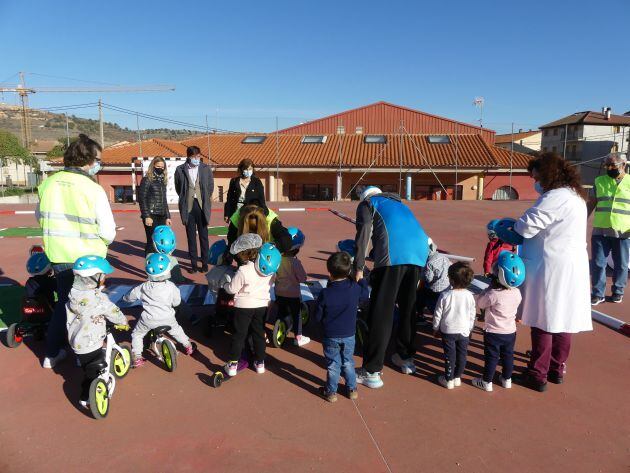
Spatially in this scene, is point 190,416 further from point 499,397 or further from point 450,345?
point 499,397

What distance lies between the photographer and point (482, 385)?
358 cm

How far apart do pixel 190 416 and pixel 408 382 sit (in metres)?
1.72

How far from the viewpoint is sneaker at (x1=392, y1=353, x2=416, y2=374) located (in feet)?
12.6

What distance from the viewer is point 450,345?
3.57m

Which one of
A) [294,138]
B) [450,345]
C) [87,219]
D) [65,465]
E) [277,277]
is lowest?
[65,465]

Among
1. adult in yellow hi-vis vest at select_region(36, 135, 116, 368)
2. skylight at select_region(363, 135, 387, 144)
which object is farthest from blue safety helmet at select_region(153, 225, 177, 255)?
skylight at select_region(363, 135, 387, 144)

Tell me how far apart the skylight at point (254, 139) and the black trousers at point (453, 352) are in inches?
1116

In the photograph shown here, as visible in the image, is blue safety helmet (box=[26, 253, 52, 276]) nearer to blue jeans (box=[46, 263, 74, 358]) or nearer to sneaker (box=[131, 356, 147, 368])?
blue jeans (box=[46, 263, 74, 358])

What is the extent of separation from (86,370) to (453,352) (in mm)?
2798

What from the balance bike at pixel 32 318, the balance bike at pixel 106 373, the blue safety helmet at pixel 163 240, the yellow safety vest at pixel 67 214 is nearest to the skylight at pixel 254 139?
the blue safety helmet at pixel 163 240

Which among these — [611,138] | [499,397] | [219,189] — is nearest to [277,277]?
[499,397]

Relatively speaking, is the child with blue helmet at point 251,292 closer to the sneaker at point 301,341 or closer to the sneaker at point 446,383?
the sneaker at point 301,341

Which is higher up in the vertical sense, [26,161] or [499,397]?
[26,161]

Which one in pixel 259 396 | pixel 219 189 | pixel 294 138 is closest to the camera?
pixel 259 396
